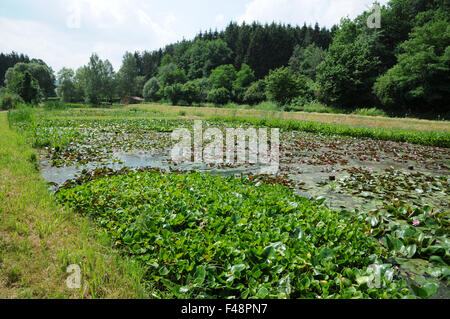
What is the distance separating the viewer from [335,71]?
27828 millimetres

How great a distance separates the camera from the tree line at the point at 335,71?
22.3 metres

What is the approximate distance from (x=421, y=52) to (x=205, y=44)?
61738 mm

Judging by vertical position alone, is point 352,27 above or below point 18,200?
above

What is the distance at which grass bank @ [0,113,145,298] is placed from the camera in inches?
64.4

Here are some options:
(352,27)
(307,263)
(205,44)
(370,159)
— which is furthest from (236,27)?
(307,263)

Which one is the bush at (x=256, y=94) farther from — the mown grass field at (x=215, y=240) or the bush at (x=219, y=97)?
the mown grass field at (x=215, y=240)

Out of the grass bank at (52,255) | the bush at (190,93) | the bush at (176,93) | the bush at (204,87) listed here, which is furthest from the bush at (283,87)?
the grass bank at (52,255)

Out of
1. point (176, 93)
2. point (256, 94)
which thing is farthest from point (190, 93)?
point (256, 94)

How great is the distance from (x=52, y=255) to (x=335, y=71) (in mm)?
32073

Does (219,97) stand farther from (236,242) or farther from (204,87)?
(236,242)

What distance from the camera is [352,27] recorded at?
34750mm

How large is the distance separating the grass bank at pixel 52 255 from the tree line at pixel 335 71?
28.5 meters
